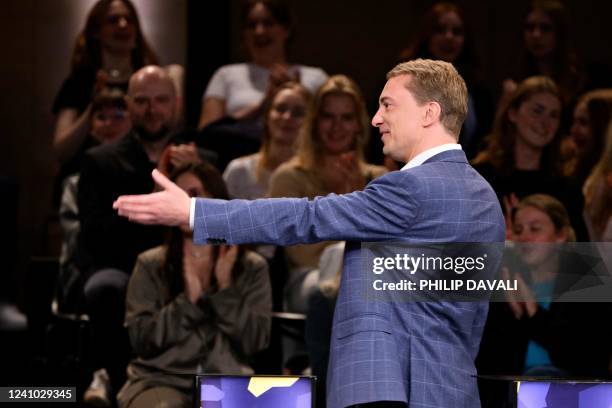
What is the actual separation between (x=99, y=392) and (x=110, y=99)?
1197 millimetres

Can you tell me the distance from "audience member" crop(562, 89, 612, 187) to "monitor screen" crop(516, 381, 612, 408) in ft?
5.25

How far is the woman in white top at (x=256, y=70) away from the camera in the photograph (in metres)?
4.86

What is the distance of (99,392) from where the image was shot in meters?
4.04

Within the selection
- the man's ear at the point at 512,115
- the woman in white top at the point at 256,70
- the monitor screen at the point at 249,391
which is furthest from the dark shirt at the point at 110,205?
the man's ear at the point at 512,115

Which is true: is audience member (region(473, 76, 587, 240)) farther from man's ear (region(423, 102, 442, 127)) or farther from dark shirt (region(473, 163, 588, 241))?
man's ear (region(423, 102, 442, 127))

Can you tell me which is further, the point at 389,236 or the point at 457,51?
the point at 457,51

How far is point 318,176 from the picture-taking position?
14.4 ft

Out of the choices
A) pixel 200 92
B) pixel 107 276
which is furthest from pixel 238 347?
pixel 200 92

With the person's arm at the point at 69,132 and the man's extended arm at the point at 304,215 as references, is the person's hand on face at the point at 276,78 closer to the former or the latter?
the person's arm at the point at 69,132

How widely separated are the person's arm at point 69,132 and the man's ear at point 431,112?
236 cm

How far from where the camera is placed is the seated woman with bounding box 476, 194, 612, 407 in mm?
3867

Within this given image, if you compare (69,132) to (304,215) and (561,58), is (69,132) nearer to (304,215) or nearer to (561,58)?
(561,58)

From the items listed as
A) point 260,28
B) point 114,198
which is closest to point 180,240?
point 114,198

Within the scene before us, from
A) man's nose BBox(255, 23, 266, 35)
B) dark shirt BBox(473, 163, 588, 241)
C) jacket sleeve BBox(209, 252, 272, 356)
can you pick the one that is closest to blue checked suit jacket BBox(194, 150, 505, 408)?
jacket sleeve BBox(209, 252, 272, 356)
